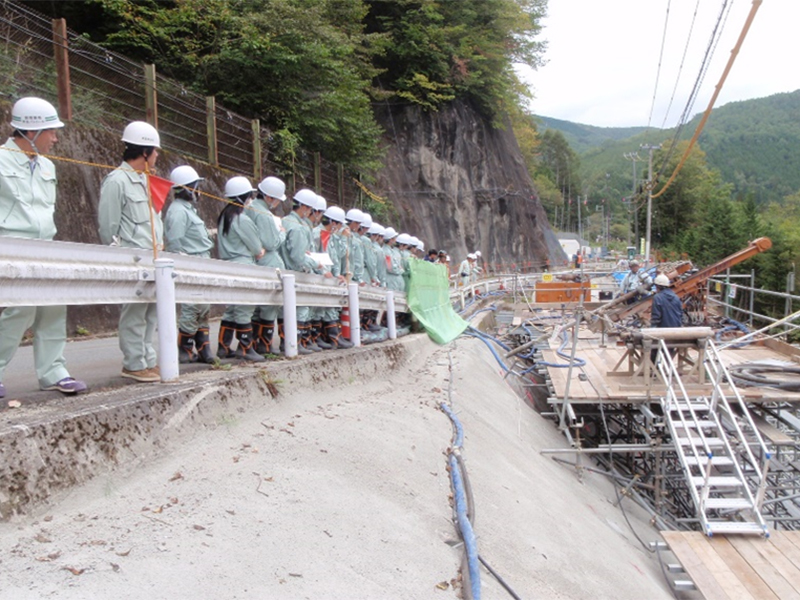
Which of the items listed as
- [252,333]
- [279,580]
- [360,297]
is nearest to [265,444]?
[279,580]

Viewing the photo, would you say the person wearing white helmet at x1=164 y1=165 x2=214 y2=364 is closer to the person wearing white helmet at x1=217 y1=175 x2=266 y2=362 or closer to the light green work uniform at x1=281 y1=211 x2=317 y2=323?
the person wearing white helmet at x1=217 y1=175 x2=266 y2=362

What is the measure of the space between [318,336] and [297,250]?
1.31 meters

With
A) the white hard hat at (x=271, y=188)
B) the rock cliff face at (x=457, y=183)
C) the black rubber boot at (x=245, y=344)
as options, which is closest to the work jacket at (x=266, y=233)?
the white hard hat at (x=271, y=188)

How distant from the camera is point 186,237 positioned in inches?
232

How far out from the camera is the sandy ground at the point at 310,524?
2.70m

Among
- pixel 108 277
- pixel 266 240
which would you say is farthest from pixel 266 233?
pixel 108 277

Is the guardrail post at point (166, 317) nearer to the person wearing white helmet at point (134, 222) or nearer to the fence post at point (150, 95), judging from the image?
the person wearing white helmet at point (134, 222)

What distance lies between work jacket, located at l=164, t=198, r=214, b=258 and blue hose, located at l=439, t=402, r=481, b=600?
2889 millimetres

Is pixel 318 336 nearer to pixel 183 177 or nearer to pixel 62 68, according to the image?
pixel 183 177

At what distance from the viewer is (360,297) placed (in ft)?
30.3

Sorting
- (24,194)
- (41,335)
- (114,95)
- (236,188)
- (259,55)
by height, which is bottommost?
(41,335)

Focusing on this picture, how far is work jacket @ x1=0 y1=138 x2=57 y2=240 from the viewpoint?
3.86m

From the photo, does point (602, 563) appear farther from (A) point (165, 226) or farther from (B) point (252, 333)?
(A) point (165, 226)

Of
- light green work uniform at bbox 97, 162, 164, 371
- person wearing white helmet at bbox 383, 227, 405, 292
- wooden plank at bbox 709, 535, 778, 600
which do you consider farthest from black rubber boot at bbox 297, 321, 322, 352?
wooden plank at bbox 709, 535, 778, 600
